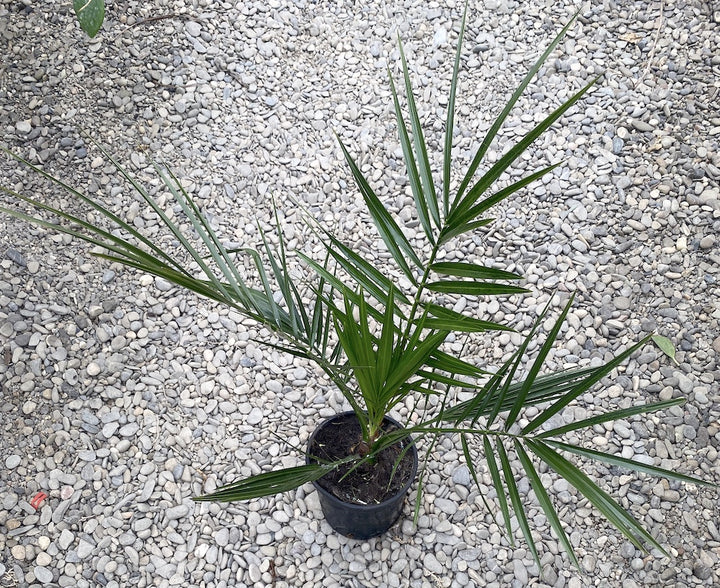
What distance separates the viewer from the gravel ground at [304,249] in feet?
5.43

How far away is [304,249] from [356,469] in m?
0.79

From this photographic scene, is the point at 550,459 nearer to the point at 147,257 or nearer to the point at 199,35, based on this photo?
the point at 147,257

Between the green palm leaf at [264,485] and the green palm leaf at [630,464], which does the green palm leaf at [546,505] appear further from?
the green palm leaf at [264,485]

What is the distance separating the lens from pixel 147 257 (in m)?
1.02

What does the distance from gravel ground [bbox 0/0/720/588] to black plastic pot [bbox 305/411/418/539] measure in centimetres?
7

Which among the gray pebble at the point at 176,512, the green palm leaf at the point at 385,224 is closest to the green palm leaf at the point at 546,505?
the green palm leaf at the point at 385,224

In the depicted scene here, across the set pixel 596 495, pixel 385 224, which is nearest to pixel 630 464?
pixel 596 495

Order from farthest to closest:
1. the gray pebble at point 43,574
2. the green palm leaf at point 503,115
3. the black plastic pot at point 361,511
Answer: the gray pebble at point 43,574 < the black plastic pot at point 361,511 < the green palm leaf at point 503,115

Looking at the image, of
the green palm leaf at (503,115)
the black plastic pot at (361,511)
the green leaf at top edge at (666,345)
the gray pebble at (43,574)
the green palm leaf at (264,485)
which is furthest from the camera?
the green leaf at top edge at (666,345)

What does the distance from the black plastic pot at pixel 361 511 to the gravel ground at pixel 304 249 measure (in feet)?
0.22

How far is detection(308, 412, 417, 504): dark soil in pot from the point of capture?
151cm

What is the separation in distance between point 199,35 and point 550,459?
6.72 feet

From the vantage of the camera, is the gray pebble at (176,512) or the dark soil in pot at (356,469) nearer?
the dark soil in pot at (356,469)

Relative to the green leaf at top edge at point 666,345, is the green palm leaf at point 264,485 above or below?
above
